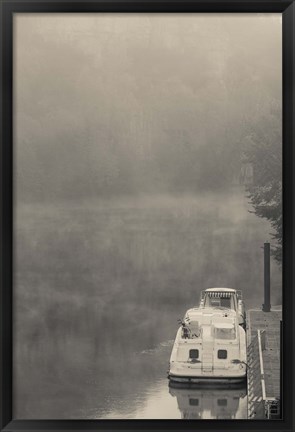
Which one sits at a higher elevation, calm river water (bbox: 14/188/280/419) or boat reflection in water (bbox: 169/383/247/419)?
calm river water (bbox: 14/188/280/419)

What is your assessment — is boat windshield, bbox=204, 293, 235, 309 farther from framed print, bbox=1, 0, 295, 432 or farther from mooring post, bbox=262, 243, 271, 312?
mooring post, bbox=262, 243, 271, 312

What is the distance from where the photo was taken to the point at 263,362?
8.05 ft

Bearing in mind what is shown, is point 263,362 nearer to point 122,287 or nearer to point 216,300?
point 216,300

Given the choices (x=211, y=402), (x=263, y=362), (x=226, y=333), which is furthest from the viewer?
(x=226, y=333)

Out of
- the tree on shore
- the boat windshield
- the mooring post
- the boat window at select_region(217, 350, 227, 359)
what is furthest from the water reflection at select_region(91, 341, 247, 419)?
the tree on shore

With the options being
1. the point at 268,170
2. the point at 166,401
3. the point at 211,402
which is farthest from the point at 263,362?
the point at 268,170

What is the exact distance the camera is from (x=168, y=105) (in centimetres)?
252

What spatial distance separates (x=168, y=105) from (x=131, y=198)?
499 mm

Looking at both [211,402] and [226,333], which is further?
[226,333]

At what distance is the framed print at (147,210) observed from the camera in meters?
2.26

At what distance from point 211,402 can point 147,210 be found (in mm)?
884

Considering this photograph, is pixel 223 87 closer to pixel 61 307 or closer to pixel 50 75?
pixel 50 75

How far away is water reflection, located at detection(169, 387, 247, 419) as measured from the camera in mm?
2215

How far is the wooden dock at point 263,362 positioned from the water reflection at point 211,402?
0.05m
